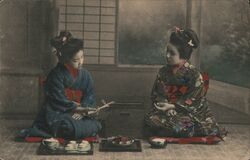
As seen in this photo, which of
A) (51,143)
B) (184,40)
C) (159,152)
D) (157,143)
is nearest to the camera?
(51,143)

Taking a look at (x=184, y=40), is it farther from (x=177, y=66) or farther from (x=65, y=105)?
(x=65, y=105)

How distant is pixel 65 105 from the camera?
5.81 meters

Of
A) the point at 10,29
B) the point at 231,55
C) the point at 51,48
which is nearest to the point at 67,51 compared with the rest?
the point at 51,48

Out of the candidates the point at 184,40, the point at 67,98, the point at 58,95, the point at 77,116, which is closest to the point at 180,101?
the point at 184,40

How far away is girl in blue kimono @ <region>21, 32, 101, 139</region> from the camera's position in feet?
19.0

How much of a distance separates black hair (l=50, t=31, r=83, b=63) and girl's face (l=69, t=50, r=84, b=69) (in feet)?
0.11

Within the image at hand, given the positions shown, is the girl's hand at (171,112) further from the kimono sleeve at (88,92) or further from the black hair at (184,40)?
the kimono sleeve at (88,92)

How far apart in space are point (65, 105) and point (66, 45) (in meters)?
0.68

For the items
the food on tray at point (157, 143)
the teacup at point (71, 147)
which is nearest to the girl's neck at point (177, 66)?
the food on tray at point (157, 143)

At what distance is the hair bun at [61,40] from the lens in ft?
19.0

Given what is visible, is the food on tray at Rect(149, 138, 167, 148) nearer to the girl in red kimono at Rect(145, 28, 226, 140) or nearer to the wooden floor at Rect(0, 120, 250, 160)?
the wooden floor at Rect(0, 120, 250, 160)

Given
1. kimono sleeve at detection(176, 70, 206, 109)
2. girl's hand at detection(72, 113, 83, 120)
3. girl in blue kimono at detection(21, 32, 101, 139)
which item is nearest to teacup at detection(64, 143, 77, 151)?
girl in blue kimono at detection(21, 32, 101, 139)

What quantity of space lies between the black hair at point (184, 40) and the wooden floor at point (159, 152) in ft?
3.66

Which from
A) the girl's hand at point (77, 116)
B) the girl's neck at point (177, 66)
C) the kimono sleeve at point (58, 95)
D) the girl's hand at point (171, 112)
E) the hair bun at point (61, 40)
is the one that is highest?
the hair bun at point (61, 40)
